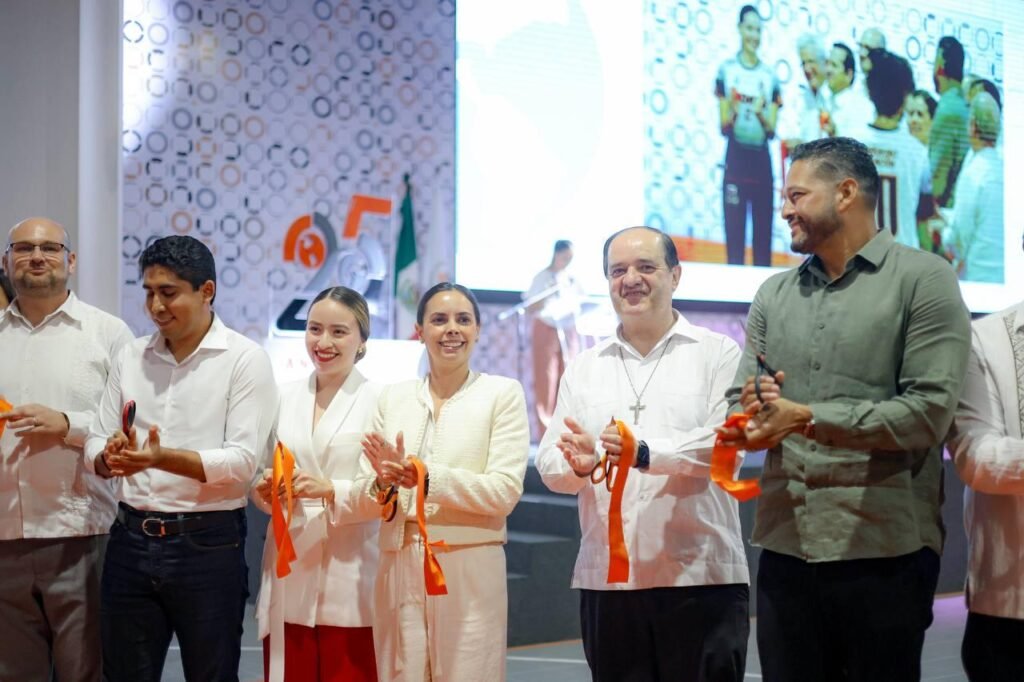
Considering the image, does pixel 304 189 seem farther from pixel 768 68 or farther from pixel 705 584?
pixel 705 584

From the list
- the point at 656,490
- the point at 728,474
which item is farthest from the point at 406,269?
the point at 728,474

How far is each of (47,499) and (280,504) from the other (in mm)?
814

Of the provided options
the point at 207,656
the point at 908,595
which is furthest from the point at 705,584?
the point at 207,656

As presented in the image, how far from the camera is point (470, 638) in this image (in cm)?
335

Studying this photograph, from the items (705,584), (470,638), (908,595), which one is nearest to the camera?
(908,595)

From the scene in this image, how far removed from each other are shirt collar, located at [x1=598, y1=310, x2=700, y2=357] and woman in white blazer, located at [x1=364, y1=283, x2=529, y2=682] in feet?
0.96

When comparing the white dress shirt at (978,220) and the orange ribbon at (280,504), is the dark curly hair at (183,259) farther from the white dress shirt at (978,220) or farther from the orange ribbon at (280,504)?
the white dress shirt at (978,220)

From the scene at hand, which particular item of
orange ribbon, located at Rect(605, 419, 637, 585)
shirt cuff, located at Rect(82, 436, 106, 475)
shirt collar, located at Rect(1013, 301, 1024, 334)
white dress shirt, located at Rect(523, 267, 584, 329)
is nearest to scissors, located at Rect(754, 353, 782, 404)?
orange ribbon, located at Rect(605, 419, 637, 585)

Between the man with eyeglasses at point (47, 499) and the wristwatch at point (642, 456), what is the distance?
1796 mm

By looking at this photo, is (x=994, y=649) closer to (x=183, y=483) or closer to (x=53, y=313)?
(x=183, y=483)

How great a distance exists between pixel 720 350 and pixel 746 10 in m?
7.67

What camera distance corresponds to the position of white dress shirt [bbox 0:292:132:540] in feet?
12.2

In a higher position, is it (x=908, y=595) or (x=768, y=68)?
(x=768, y=68)

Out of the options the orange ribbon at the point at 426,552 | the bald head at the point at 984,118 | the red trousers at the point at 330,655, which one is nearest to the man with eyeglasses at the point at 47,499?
the red trousers at the point at 330,655
